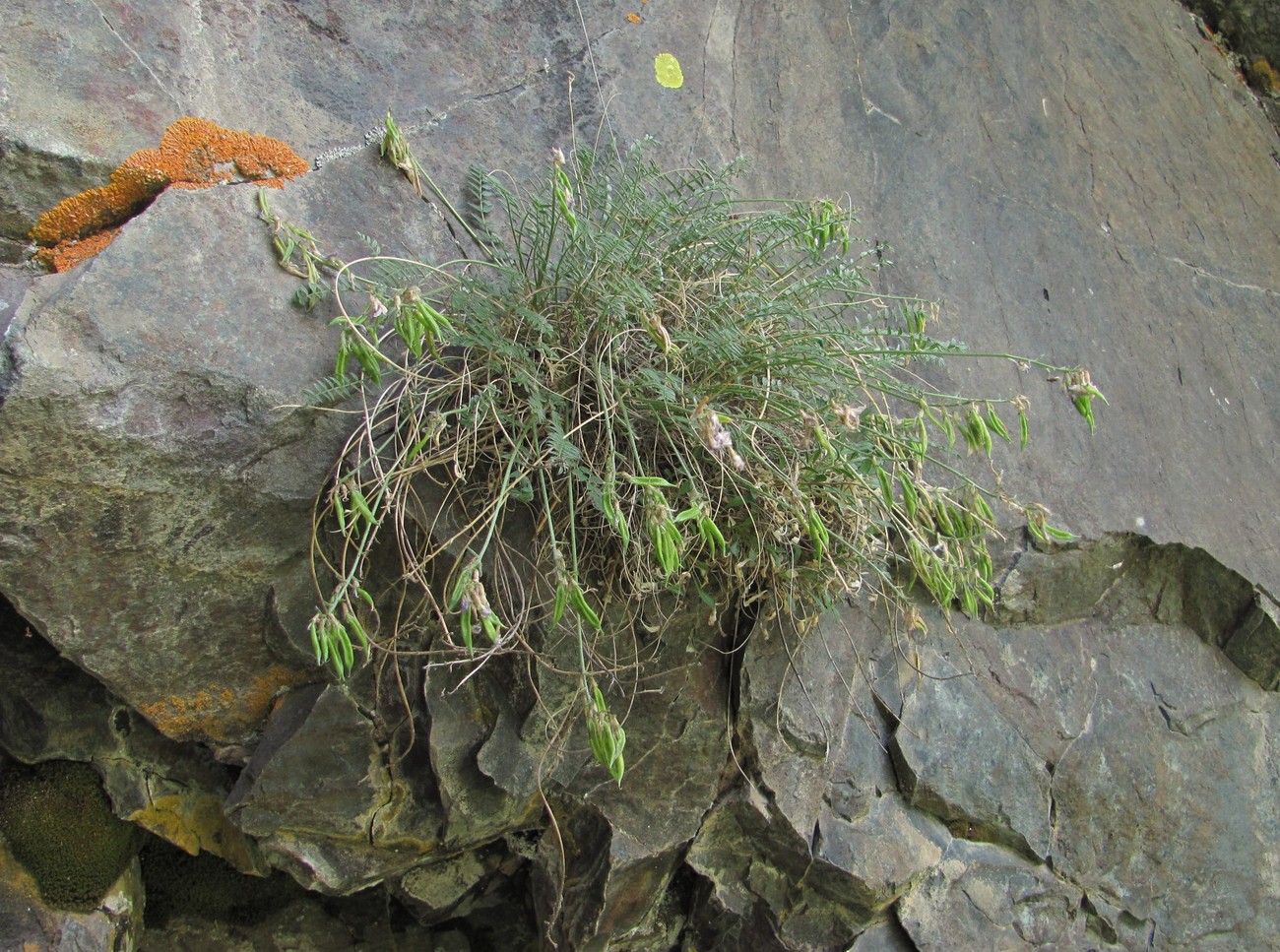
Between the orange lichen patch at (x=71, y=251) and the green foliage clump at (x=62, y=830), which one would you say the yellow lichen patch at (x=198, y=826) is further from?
the orange lichen patch at (x=71, y=251)

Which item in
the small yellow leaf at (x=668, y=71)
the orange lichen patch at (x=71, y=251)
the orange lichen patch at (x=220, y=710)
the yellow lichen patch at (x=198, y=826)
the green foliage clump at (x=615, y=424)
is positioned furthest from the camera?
the small yellow leaf at (x=668, y=71)

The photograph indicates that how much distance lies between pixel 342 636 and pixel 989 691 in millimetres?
1656

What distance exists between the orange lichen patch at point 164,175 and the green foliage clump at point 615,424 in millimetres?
196

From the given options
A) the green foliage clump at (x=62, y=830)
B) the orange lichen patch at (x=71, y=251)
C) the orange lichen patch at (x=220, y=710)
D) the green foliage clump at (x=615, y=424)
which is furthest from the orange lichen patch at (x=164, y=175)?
the green foliage clump at (x=62, y=830)

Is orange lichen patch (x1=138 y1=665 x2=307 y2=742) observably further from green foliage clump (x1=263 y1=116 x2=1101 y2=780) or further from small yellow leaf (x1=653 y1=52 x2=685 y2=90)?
small yellow leaf (x1=653 y1=52 x2=685 y2=90)

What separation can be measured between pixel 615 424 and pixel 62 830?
1.47 meters

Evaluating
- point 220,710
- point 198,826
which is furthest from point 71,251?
point 198,826

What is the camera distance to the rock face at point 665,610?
2004mm

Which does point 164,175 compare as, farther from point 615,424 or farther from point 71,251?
point 615,424

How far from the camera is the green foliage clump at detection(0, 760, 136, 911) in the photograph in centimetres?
225

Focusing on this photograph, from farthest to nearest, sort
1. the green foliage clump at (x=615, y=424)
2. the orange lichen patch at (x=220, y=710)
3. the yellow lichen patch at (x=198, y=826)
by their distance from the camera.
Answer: the yellow lichen patch at (x=198, y=826)
the orange lichen patch at (x=220, y=710)
the green foliage clump at (x=615, y=424)

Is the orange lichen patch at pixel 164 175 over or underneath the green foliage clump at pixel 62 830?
over

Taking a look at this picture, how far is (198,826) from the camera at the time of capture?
A: 2.41 meters

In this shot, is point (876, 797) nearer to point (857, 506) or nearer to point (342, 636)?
point (857, 506)
